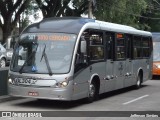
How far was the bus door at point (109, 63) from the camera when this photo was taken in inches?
604

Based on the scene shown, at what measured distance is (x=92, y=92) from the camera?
46.3ft

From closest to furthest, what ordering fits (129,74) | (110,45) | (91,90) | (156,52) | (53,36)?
(53,36) < (91,90) < (110,45) < (129,74) < (156,52)

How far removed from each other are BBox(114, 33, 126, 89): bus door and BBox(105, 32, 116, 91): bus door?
15.4 inches

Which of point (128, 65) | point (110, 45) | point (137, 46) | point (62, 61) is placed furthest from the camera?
point (137, 46)

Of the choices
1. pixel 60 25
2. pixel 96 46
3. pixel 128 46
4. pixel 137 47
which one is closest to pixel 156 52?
pixel 137 47

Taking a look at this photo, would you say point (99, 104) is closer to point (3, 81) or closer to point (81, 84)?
point (81, 84)

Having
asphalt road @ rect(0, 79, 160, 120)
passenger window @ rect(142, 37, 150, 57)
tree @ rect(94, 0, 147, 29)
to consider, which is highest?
tree @ rect(94, 0, 147, 29)

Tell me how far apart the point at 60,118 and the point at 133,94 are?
6.55 m

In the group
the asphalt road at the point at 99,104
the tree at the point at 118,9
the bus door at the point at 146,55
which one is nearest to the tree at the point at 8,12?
the tree at the point at 118,9

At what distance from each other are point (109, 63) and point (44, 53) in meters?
3.39

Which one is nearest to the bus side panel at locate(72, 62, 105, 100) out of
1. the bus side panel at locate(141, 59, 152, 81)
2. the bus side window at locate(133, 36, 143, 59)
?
the bus side window at locate(133, 36, 143, 59)

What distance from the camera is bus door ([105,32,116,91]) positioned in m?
15.4

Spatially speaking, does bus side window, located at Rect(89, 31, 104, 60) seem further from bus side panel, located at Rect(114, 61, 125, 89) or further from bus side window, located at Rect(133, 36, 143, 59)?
bus side window, located at Rect(133, 36, 143, 59)

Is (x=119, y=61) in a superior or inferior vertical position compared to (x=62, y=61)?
inferior
